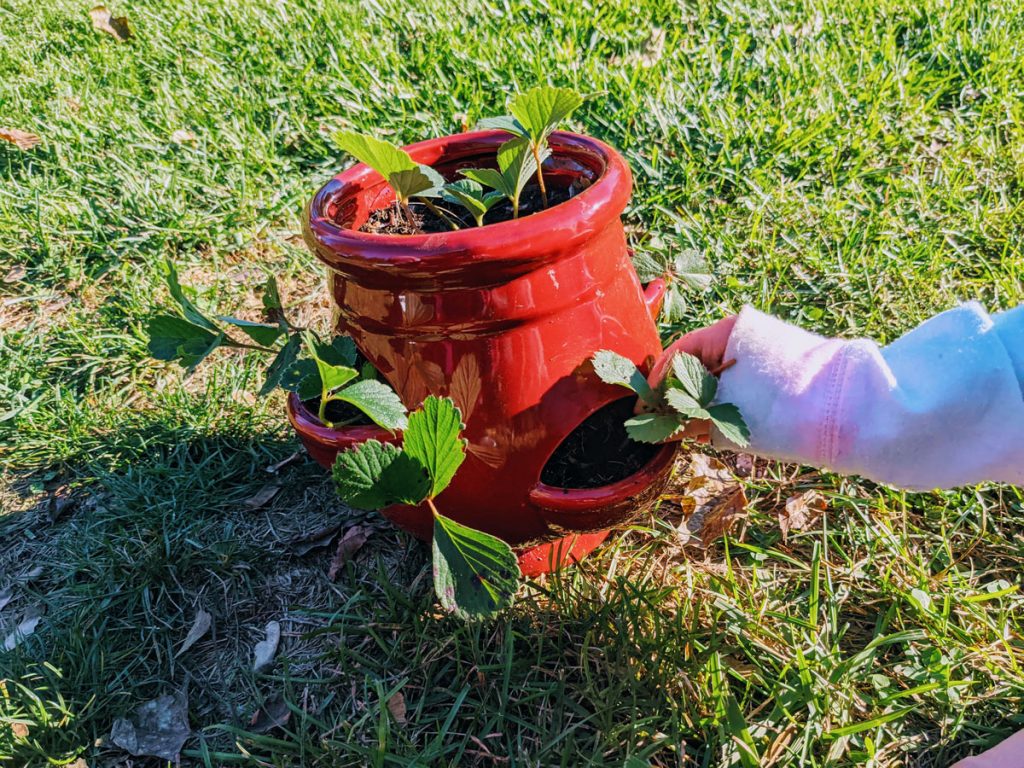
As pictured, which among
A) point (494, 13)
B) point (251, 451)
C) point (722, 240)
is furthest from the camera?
point (494, 13)

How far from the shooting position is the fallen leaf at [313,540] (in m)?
1.70

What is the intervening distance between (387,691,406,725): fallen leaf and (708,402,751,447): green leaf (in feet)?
2.24

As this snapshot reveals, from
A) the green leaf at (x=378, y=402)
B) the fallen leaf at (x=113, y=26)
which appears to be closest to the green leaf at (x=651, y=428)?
the green leaf at (x=378, y=402)

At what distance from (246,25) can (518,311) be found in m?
2.57

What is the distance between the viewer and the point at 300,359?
1322 mm

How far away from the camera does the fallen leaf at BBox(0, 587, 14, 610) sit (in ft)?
5.45

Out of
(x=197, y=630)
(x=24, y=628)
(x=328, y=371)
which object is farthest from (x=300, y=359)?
(x=24, y=628)

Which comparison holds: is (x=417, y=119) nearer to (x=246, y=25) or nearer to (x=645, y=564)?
(x=246, y=25)

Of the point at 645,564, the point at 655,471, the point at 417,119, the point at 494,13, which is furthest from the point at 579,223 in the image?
the point at 494,13

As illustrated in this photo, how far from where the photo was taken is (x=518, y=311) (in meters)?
1.18

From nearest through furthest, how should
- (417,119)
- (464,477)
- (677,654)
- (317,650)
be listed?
(464,477)
(677,654)
(317,650)
(417,119)

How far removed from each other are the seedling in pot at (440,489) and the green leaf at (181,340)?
34 centimetres

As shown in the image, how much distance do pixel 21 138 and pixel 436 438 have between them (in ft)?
7.82

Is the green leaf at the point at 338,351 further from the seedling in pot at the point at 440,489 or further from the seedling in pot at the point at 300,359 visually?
the seedling in pot at the point at 440,489
